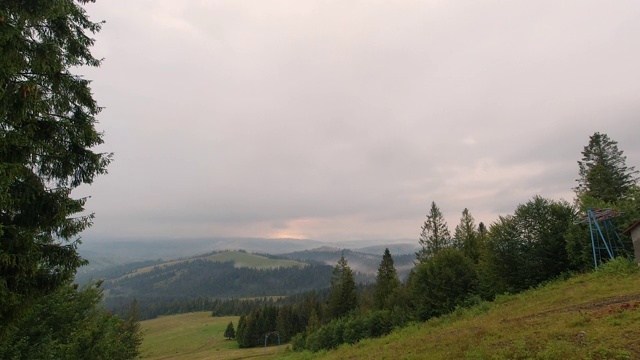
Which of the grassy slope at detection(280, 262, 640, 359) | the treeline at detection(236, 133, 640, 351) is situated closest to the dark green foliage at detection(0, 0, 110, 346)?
the grassy slope at detection(280, 262, 640, 359)

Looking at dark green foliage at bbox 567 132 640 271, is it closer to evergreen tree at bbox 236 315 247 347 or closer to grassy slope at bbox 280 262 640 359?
grassy slope at bbox 280 262 640 359

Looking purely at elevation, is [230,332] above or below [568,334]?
below

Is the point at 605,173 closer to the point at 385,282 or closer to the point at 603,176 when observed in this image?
the point at 603,176

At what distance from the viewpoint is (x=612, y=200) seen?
1898 inches

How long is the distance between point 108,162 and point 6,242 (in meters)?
3.10

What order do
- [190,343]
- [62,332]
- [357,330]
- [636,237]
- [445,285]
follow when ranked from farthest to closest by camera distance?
[190,343] → [357,330] → [445,285] → [636,237] → [62,332]

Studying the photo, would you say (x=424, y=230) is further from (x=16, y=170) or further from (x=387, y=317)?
(x=16, y=170)

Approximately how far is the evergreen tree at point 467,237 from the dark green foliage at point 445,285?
13992 mm

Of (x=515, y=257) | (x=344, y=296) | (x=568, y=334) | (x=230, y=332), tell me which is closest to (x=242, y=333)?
(x=230, y=332)

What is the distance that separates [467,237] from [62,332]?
56789mm

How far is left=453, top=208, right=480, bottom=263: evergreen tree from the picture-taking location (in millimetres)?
53900

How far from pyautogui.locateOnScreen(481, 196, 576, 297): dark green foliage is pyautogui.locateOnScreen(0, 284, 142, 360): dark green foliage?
1448 inches

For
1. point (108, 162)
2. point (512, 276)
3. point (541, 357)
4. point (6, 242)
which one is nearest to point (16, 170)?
point (6, 242)

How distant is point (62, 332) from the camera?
60.7ft
